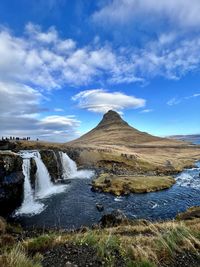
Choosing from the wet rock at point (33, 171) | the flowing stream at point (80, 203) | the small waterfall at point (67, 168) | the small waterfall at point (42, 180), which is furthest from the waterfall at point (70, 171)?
the wet rock at point (33, 171)

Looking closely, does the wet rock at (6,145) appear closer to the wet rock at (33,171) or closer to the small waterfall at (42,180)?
the small waterfall at (42,180)

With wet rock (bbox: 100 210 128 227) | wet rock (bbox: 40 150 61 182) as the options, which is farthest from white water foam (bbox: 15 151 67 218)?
wet rock (bbox: 100 210 128 227)

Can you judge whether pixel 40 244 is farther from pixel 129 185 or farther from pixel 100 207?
pixel 129 185

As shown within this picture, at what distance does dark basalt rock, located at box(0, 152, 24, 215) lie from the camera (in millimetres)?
38188

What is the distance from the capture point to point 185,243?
505 inches

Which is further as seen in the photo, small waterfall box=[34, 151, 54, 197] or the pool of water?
small waterfall box=[34, 151, 54, 197]

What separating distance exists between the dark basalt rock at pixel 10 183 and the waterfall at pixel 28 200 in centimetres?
102

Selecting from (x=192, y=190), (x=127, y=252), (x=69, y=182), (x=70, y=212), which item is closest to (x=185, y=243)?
(x=127, y=252)

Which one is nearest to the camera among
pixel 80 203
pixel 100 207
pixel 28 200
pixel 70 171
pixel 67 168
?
pixel 100 207

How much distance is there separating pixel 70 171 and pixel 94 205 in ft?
90.8

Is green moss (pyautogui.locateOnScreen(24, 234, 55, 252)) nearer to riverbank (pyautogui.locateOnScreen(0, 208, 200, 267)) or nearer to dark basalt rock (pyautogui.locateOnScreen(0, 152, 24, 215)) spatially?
riverbank (pyautogui.locateOnScreen(0, 208, 200, 267))

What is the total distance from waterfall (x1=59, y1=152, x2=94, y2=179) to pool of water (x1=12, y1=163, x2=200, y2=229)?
10.8 metres

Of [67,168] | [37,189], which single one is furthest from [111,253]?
[67,168]

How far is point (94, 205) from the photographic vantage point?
39.7 m
